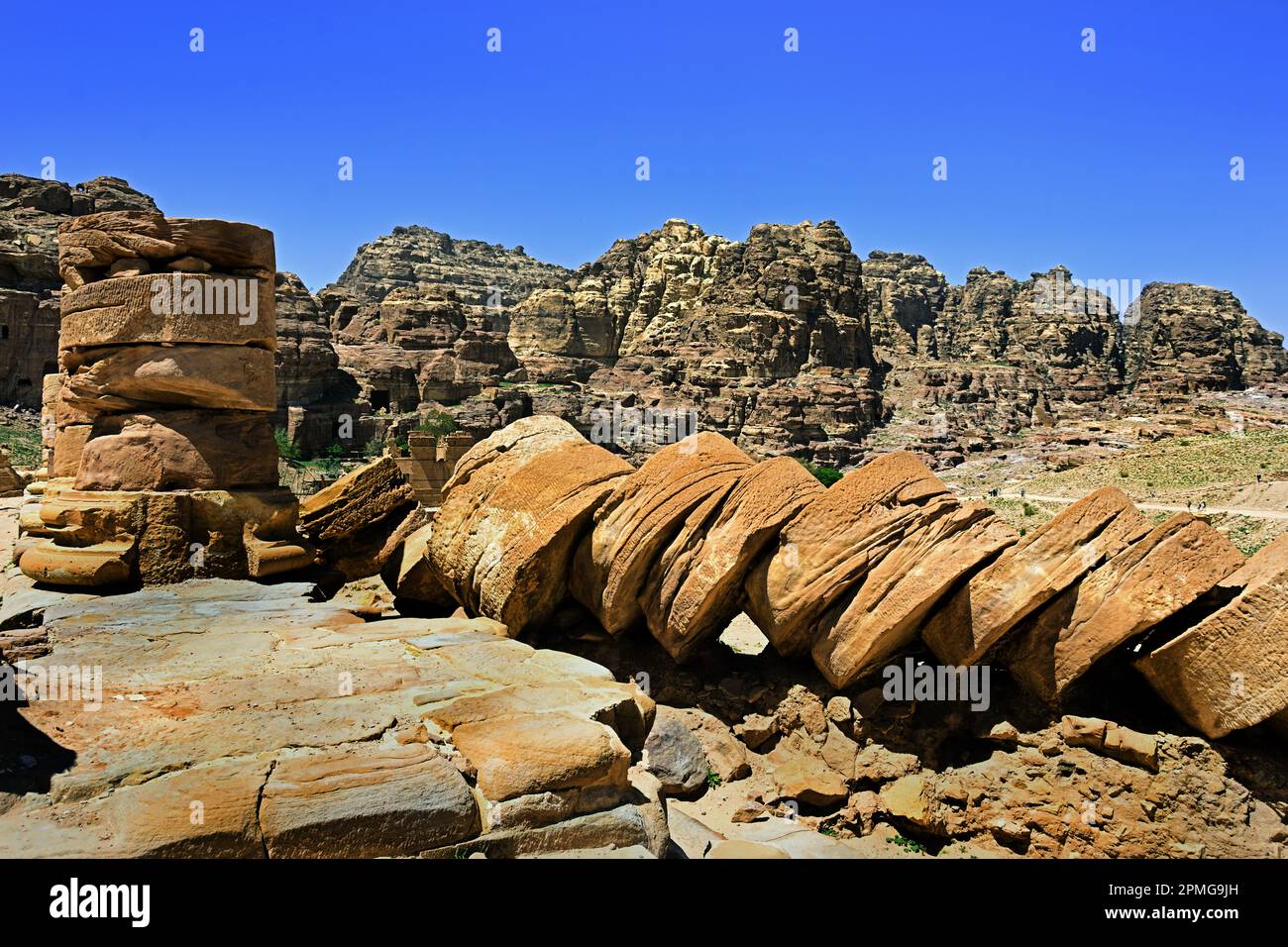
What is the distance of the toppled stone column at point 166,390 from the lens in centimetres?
760

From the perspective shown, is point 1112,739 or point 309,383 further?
point 309,383

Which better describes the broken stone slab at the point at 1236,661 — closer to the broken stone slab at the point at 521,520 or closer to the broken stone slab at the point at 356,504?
the broken stone slab at the point at 521,520

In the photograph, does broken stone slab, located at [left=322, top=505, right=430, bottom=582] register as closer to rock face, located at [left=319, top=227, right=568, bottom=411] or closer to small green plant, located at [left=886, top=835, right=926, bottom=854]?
small green plant, located at [left=886, top=835, right=926, bottom=854]

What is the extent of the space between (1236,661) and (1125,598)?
674 mm

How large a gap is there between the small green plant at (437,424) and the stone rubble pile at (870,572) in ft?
137

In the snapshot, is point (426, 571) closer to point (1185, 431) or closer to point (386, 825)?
point (386, 825)

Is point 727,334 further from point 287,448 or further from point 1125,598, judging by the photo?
point 1125,598

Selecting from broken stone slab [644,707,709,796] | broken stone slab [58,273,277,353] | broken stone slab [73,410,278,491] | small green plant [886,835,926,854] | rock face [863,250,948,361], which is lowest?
small green plant [886,835,926,854]

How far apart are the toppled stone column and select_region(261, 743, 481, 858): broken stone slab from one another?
4561mm

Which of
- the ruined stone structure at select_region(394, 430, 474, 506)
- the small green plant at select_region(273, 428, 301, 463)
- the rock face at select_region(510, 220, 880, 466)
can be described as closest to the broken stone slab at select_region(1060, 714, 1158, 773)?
the ruined stone structure at select_region(394, 430, 474, 506)

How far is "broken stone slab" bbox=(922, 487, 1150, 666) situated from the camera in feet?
18.6

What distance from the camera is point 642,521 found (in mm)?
6727

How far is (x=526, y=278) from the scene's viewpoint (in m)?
136

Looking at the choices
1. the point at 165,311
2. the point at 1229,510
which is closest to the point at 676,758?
the point at 165,311
